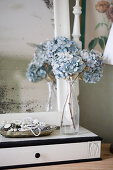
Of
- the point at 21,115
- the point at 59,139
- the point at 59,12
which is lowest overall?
the point at 59,139

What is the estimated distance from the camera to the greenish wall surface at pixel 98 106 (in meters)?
1.88

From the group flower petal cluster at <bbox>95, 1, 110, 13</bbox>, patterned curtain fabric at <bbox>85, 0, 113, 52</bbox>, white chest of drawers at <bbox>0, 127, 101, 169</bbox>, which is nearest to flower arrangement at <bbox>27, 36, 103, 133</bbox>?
white chest of drawers at <bbox>0, 127, 101, 169</bbox>

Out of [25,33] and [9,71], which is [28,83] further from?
[25,33]

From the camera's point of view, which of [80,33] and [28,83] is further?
[80,33]

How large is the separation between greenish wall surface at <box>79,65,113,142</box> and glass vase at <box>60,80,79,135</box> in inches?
11.1

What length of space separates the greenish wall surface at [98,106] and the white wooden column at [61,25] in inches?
9.7

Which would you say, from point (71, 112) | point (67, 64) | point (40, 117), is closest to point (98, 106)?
point (71, 112)

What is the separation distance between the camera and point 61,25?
5.45 ft

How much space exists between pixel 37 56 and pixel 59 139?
21.0 inches

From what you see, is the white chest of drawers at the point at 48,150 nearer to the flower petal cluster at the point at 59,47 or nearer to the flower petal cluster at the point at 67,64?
the flower petal cluster at the point at 67,64

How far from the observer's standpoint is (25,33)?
1629mm

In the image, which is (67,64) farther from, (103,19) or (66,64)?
(103,19)

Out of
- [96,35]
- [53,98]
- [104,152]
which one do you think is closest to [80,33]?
[96,35]

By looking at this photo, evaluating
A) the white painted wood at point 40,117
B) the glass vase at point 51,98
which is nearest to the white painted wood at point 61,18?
the glass vase at point 51,98
